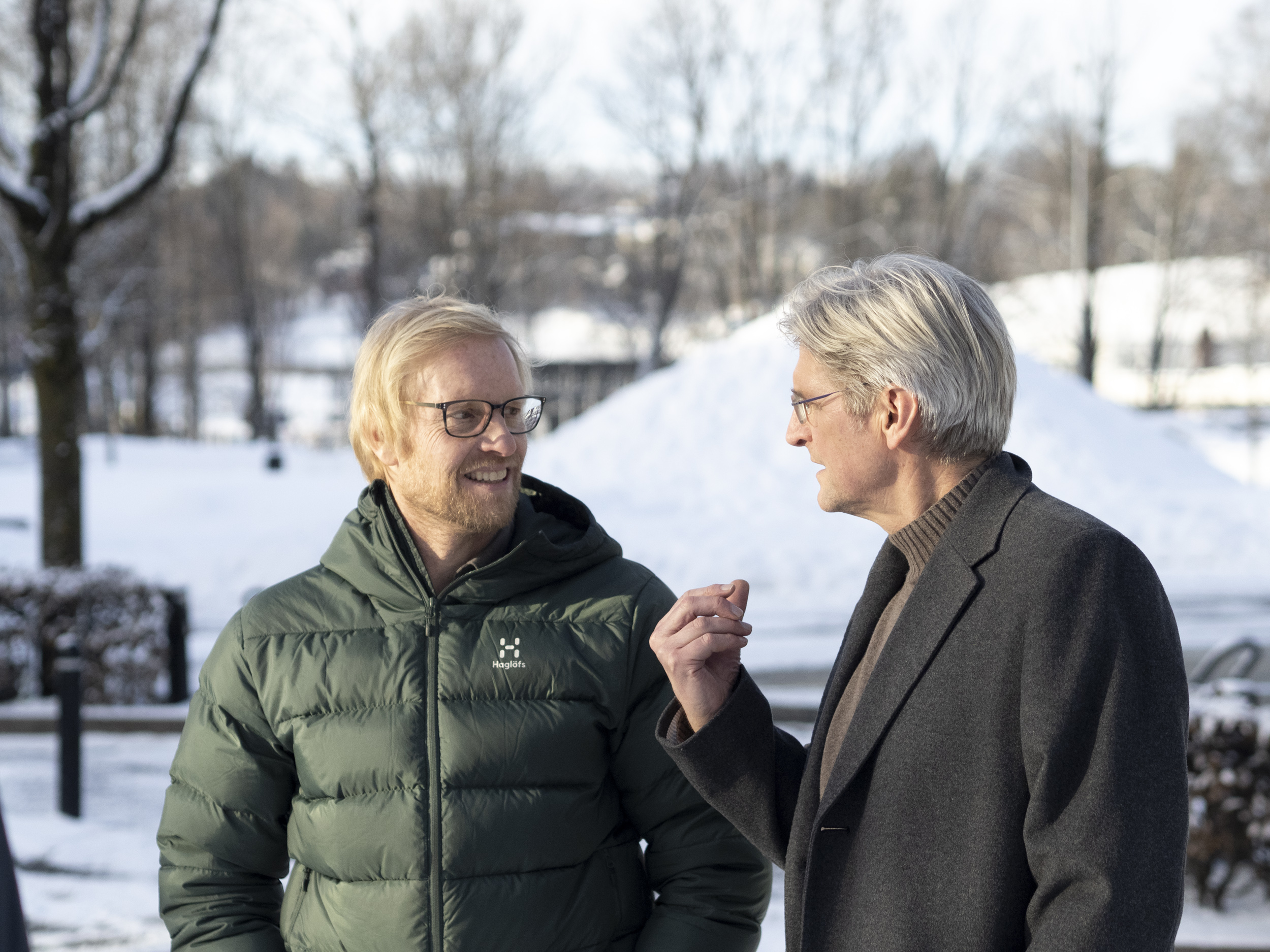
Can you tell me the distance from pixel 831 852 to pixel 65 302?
9327 millimetres

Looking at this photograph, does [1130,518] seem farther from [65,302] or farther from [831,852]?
[831,852]

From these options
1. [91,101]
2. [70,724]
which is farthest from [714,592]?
[91,101]

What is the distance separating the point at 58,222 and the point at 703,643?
9321 millimetres

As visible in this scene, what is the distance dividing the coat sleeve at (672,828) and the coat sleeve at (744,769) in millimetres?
156

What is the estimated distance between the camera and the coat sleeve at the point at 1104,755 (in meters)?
1.53

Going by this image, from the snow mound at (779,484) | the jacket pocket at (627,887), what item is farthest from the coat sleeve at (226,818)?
the snow mound at (779,484)

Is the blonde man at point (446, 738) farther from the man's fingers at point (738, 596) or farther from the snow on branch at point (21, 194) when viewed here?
the snow on branch at point (21, 194)

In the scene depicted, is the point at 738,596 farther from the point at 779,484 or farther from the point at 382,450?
the point at 779,484

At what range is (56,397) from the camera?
950cm

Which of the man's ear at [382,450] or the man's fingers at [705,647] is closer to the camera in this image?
the man's fingers at [705,647]

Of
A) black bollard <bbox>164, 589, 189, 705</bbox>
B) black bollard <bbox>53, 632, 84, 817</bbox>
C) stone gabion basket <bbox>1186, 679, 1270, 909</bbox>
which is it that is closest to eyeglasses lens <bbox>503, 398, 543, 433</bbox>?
stone gabion basket <bbox>1186, 679, 1270, 909</bbox>

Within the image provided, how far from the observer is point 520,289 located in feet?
140

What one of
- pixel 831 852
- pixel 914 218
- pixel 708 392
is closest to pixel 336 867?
pixel 831 852

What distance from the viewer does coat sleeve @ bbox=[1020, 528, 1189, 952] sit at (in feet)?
5.03
